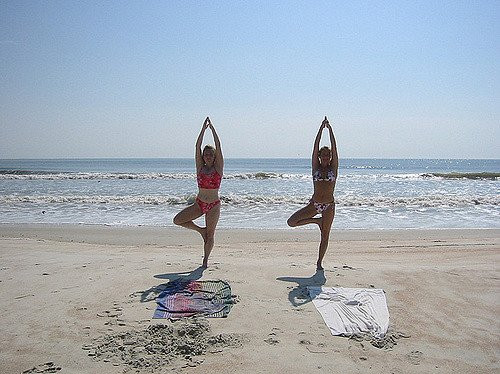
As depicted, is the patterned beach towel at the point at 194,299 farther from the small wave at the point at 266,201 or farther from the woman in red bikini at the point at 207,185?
the small wave at the point at 266,201

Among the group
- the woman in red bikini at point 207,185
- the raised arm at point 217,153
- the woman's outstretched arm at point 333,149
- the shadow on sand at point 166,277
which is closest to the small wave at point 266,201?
the woman in red bikini at point 207,185

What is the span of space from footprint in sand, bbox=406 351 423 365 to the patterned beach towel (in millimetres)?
1780

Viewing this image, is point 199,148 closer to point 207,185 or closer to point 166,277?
point 207,185

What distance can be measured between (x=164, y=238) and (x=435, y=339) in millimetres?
7812

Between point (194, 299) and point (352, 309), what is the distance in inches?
68.4

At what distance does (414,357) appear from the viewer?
3.69 meters

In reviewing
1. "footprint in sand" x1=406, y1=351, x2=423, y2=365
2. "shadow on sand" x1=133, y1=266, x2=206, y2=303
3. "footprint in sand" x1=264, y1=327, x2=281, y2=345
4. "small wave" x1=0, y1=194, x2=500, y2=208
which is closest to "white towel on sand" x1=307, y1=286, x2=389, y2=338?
"footprint in sand" x1=406, y1=351, x2=423, y2=365

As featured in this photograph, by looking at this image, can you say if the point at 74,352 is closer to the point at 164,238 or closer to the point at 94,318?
the point at 94,318

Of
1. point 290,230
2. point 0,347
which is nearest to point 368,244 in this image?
point 290,230

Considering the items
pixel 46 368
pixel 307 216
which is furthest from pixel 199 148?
pixel 46 368

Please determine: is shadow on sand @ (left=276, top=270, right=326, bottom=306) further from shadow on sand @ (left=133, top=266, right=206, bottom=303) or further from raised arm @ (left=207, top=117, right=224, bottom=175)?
raised arm @ (left=207, top=117, right=224, bottom=175)

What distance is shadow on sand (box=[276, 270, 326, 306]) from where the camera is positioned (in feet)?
16.2

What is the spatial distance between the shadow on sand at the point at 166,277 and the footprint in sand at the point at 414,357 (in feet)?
8.95

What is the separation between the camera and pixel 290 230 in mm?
12070
